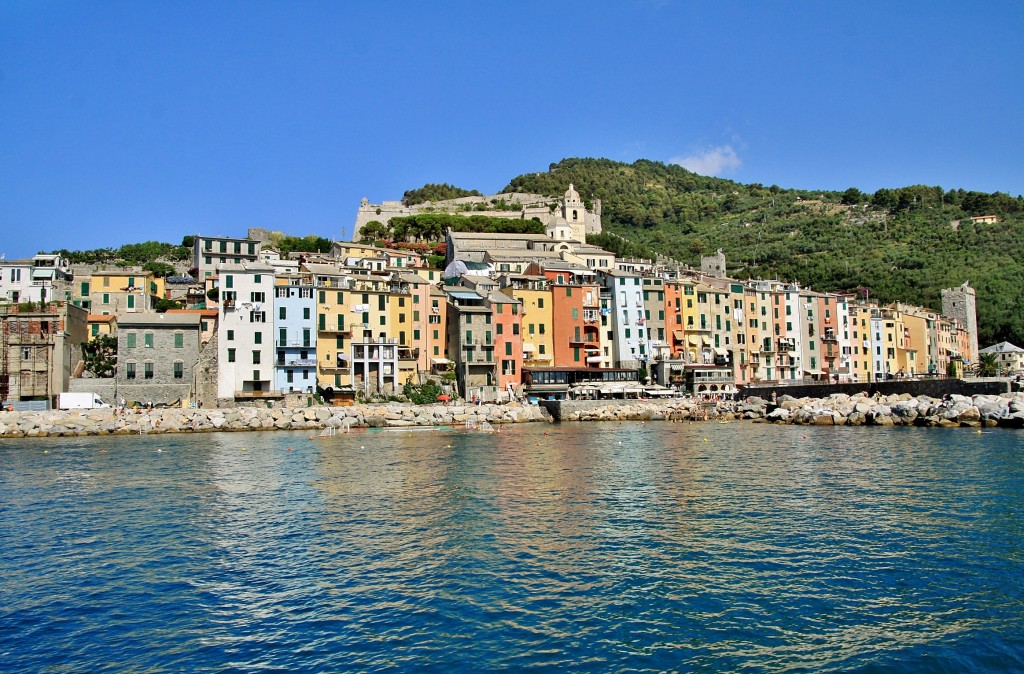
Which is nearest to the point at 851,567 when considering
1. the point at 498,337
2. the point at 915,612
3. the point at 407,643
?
the point at 915,612

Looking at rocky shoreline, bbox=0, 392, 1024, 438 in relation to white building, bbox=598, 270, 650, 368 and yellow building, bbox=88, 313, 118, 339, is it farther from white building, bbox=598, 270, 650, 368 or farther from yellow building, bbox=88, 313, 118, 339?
yellow building, bbox=88, 313, 118, 339

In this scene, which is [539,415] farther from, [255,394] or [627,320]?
[255,394]

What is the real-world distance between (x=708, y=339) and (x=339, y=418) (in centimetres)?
3868

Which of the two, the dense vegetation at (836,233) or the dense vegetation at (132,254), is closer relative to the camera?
the dense vegetation at (132,254)

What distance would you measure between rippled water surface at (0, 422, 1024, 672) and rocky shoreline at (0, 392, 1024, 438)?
19.7 m

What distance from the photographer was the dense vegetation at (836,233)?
10219 centimetres

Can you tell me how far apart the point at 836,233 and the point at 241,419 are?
115 meters

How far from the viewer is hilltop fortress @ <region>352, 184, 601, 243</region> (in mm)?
111000

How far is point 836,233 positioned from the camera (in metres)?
136

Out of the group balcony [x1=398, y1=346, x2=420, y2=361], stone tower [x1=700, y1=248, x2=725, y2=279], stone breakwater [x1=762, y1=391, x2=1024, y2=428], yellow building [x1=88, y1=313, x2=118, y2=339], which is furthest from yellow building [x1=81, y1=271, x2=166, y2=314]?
stone tower [x1=700, y1=248, x2=725, y2=279]

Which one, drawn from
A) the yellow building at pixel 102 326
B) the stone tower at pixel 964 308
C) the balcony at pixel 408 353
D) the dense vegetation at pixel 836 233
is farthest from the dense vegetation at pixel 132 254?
the stone tower at pixel 964 308

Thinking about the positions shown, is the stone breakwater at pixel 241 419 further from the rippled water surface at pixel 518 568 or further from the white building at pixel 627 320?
the rippled water surface at pixel 518 568

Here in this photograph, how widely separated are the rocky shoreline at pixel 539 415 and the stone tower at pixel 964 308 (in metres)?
46.0

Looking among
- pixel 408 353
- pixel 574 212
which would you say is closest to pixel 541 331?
pixel 408 353
